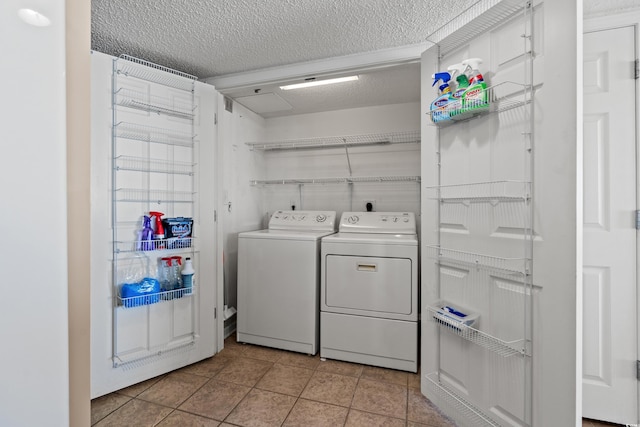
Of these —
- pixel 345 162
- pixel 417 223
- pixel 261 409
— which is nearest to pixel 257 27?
pixel 345 162

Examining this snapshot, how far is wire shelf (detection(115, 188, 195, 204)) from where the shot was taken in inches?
69.9

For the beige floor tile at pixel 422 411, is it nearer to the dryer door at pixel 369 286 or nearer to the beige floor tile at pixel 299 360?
the dryer door at pixel 369 286

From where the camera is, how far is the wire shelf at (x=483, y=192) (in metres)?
1.23

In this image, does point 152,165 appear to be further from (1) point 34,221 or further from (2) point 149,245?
(1) point 34,221

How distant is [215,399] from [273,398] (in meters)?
0.35

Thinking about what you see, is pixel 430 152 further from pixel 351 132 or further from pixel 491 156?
pixel 351 132

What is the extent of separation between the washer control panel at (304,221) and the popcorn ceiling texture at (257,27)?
1.34m

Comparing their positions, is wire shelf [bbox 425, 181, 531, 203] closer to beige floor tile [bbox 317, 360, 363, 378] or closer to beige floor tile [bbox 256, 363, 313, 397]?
beige floor tile [bbox 317, 360, 363, 378]

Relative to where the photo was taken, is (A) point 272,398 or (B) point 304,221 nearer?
(A) point 272,398

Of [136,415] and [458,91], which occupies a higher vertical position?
[458,91]

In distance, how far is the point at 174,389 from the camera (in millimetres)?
1793

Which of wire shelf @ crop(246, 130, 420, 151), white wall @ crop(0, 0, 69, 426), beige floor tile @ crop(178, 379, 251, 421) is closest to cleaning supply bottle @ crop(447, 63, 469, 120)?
wire shelf @ crop(246, 130, 420, 151)

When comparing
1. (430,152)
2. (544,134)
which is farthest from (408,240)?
(544,134)

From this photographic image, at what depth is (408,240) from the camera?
2020 millimetres
